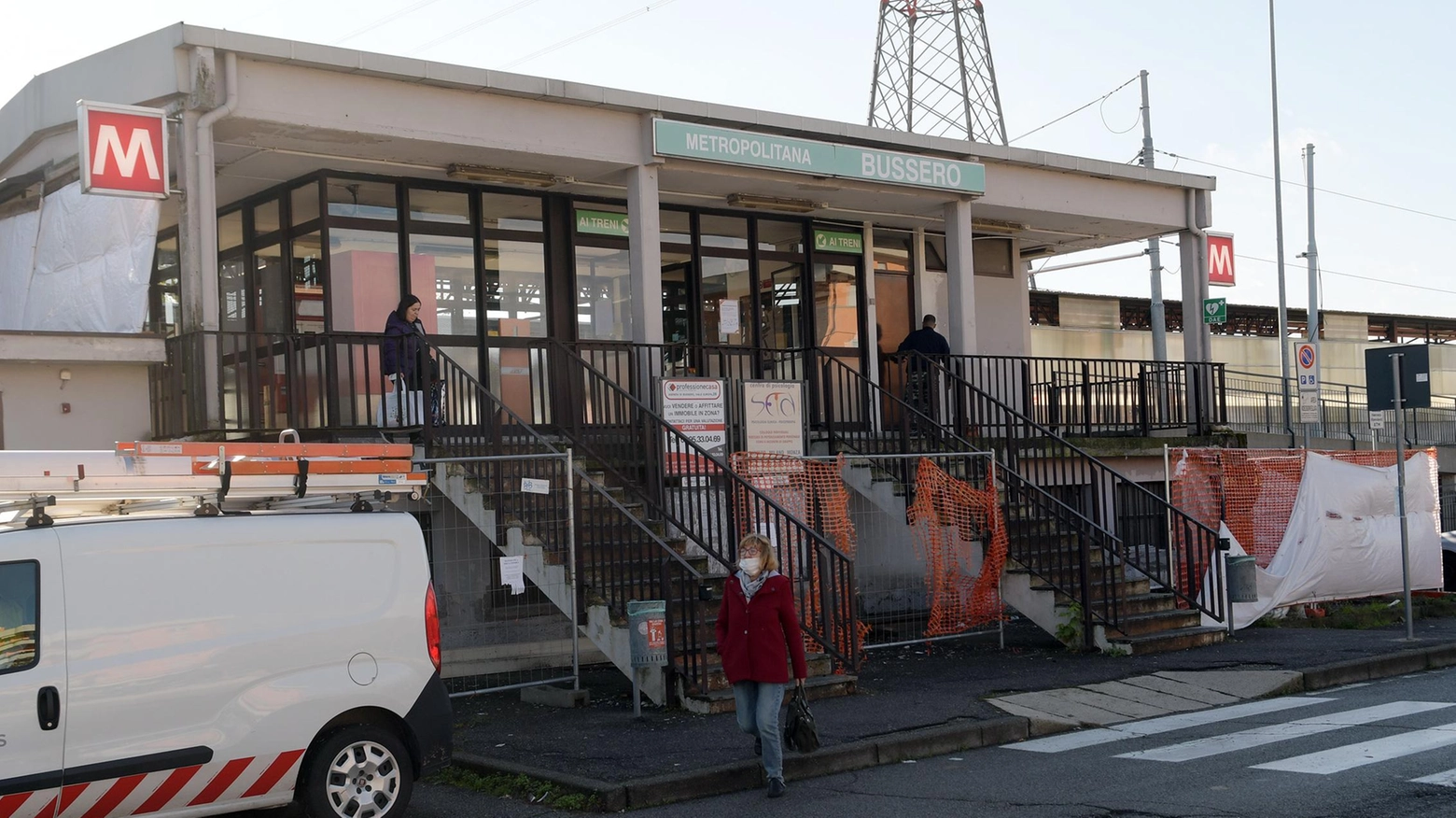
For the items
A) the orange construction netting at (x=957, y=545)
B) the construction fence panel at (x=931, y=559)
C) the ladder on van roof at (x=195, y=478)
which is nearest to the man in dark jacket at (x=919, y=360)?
the construction fence panel at (x=931, y=559)

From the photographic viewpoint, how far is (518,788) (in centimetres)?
870

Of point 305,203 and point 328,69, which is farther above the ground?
point 328,69

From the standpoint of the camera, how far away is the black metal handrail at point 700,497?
456 inches

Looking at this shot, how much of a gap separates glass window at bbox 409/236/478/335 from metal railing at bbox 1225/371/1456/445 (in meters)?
20.6

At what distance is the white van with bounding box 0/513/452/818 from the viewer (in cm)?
664

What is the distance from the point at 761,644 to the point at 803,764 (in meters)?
1.01

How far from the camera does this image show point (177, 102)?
12.6 metres

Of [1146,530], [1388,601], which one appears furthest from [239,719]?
[1388,601]

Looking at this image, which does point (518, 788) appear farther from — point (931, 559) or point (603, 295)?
point (603, 295)

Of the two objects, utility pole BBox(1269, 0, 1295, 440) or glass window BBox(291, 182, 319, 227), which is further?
utility pole BBox(1269, 0, 1295, 440)

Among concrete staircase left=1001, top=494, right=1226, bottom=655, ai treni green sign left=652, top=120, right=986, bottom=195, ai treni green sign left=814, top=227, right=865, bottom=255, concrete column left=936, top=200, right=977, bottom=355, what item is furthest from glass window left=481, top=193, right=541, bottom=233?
concrete staircase left=1001, top=494, right=1226, bottom=655

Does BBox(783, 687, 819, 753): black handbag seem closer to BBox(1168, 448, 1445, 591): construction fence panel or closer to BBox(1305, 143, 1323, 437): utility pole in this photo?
BBox(1168, 448, 1445, 591): construction fence panel

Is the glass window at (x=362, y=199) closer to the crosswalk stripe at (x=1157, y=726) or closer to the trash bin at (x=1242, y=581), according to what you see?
the crosswalk stripe at (x=1157, y=726)

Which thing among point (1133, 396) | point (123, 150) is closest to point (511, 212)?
point (123, 150)
